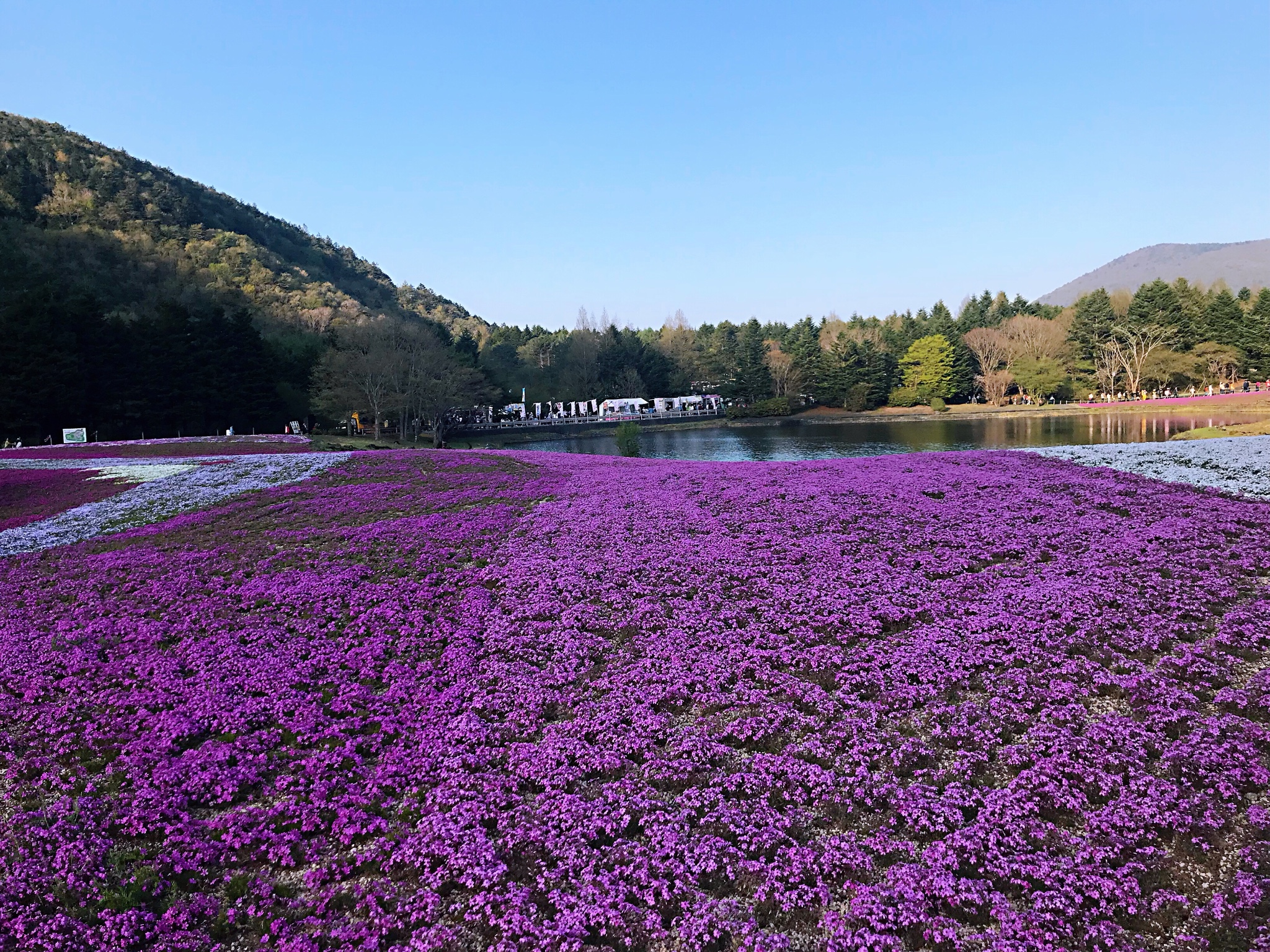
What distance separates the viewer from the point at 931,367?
9181 cm

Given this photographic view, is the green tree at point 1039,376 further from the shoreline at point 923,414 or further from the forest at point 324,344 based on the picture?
the shoreline at point 923,414

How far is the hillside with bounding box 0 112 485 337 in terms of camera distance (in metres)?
74.8

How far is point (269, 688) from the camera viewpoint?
25.4 feet

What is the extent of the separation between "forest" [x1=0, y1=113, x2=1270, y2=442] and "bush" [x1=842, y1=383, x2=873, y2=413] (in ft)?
0.99

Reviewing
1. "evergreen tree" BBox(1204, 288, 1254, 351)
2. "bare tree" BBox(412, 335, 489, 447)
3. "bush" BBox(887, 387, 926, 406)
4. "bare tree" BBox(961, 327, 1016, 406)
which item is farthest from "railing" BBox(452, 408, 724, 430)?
"evergreen tree" BBox(1204, 288, 1254, 351)

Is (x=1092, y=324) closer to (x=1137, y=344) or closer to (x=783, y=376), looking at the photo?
(x=1137, y=344)

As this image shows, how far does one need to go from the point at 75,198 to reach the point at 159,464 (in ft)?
299

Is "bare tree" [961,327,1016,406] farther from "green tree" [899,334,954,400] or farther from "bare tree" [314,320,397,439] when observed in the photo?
"bare tree" [314,320,397,439]

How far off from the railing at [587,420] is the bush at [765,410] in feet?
16.6

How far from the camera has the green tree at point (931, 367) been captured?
298ft

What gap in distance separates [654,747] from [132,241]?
10940cm

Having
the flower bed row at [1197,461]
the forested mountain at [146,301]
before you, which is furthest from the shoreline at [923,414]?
the flower bed row at [1197,461]

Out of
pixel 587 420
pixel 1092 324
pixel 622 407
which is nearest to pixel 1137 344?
pixel 1092 324

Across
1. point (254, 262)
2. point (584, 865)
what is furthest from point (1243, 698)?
point (254, 262)
